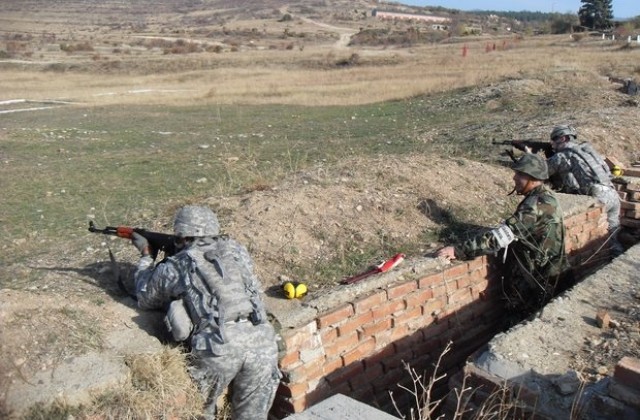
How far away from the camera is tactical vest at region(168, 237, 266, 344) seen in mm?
3201

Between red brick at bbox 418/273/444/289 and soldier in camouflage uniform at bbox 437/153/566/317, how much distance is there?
0.21m

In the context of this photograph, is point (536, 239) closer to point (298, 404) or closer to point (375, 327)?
point (375, 327)

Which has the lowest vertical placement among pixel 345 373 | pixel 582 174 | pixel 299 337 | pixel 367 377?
pixel 367 377

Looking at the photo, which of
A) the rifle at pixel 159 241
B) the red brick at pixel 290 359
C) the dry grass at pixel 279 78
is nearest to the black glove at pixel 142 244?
the rifle at pixel 159 241

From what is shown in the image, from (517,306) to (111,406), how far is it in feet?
11.0

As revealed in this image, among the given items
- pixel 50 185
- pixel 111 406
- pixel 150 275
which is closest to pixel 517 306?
pixel 150 275

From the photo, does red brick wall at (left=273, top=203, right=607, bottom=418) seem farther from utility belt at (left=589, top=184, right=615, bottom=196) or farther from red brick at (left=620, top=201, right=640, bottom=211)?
red brick at (left=620, top=201, right=640, bottom=211)

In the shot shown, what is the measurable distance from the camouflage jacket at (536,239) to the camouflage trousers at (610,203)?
Result: 59.0 inches

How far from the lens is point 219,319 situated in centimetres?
317

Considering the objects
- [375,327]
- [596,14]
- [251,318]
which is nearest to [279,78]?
[375,327]

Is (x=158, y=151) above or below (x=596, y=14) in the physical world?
below

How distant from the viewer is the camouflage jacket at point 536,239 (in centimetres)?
459

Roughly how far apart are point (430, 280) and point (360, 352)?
793 millimetres

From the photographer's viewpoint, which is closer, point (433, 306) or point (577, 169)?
point (433, 306)
